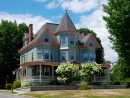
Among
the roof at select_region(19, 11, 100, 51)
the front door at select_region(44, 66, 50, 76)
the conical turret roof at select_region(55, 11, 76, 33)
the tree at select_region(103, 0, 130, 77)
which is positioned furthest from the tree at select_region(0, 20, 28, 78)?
the tree at select_region(103, 0, 130, 77)

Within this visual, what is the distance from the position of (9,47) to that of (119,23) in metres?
36.2

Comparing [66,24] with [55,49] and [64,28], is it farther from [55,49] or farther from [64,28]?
[55,49]

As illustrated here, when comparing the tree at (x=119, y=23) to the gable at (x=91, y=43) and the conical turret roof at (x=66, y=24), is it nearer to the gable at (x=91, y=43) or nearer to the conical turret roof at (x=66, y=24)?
the conical turret roof at (x=66, y=24)

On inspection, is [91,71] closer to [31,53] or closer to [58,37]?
[58,37]

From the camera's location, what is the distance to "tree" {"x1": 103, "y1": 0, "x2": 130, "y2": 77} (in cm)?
2196

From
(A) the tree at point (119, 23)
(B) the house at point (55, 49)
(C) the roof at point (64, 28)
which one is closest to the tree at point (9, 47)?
(B) the house at point (55, 49)

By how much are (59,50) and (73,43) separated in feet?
10.2

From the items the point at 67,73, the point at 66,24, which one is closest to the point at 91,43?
the point at 66,24

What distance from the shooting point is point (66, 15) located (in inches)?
1619

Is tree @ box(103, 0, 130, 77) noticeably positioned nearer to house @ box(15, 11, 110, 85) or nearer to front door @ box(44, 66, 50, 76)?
house @ box(15, 11, 110, 85)

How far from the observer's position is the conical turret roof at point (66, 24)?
38812mm

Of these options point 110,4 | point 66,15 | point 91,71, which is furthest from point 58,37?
point 110,4

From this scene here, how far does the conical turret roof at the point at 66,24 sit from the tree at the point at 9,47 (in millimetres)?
17004

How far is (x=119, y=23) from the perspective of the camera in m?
22.0
